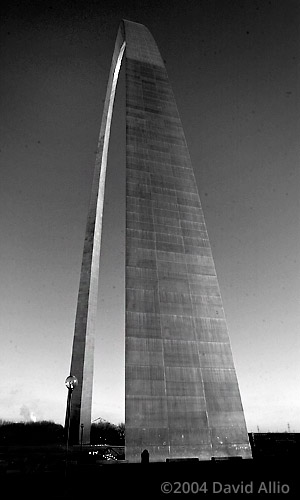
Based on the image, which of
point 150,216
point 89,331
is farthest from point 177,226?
point 89,331

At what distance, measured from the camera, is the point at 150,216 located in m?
19.8

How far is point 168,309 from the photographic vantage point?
17.5 m

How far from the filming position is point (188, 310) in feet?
58.7

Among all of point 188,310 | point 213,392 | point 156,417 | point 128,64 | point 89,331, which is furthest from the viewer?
point 89,331

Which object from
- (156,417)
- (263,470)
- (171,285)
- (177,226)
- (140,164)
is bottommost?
(263,470)

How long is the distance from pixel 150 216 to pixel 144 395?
29.9ft

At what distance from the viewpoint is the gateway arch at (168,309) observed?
1520 cm

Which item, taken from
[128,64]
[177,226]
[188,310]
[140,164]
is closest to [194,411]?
[188,310]

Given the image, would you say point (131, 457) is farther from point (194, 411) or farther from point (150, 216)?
point (150, 216)

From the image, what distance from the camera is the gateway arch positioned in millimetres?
15195

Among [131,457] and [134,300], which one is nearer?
[131,457]

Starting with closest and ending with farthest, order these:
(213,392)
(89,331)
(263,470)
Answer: (263,470) → (213,392) → (89,331)

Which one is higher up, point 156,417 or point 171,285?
point 171,285

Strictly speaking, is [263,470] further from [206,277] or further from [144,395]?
[206,277]
